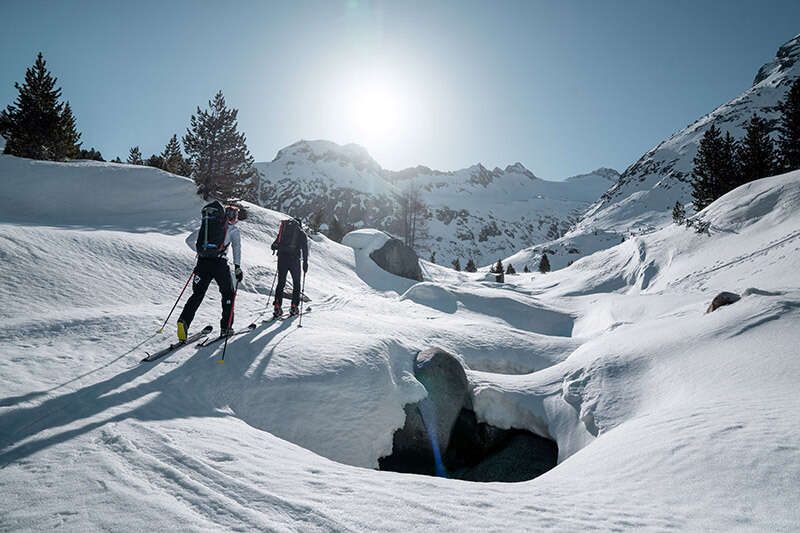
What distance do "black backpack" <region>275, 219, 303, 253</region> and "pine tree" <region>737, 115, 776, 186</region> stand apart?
36.3 meters

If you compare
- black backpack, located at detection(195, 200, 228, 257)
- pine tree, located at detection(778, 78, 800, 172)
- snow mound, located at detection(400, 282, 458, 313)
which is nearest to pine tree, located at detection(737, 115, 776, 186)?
pine tree, located at detection(778, 78, 800, 172)

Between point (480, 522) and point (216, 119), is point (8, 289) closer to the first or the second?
point (480, 522)

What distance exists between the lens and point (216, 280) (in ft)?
20.8

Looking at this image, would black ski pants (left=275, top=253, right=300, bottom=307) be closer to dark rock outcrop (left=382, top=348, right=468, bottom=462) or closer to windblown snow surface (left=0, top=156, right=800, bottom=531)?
windblown snow surface (left=0, top=156, right=800, bottom=531)

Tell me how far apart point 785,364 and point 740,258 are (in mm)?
10995

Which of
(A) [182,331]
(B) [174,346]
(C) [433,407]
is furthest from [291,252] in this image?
(C) [433,407]

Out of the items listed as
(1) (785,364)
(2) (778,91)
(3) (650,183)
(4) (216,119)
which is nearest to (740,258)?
(1) (785,364)

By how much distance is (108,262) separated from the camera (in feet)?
29.3

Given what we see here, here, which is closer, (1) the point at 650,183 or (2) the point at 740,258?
(2) the point at 740,258

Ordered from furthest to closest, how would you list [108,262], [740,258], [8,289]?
1. [740,258]
2. [108,262]
3. [8,289]

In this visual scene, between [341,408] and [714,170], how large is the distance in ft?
126

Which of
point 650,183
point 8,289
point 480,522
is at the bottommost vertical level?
point 480,522

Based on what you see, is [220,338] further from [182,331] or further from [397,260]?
[397,260]

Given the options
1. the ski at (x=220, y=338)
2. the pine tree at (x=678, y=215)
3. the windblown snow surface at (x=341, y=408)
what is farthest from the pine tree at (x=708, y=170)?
the ski at (x=220, y=338)
